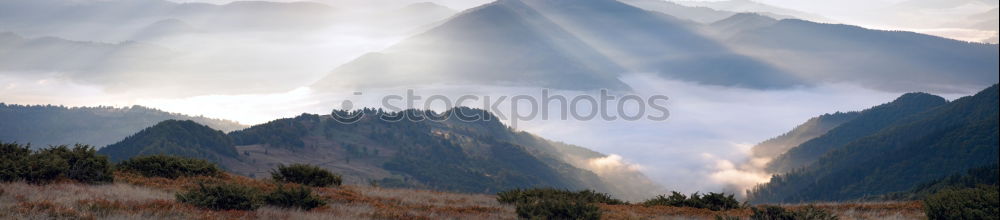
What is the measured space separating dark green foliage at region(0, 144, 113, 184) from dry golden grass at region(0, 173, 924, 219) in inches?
33.4

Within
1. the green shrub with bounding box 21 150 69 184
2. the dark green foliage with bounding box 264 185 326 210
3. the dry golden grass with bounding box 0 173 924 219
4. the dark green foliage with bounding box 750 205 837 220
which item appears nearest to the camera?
the dry golden grass with bounding box 0 173 924 219

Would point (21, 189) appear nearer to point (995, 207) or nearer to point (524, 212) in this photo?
point (524, 212)

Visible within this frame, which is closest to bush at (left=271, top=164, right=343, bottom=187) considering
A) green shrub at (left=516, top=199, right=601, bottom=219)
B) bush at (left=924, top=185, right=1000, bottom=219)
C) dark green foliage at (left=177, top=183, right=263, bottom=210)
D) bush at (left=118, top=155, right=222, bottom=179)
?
bush at (left=118, top=155, right=222, bottom=179)

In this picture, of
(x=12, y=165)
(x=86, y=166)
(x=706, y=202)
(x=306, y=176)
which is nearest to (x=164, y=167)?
(x=86, y=166)

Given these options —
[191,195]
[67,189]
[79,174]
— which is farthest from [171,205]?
[79,174]

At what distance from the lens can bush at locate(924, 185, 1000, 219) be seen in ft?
67.7

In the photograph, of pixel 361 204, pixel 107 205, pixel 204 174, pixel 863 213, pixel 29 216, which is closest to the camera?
pixel 29 216

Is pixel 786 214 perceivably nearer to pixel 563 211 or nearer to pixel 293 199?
pixel 563 211

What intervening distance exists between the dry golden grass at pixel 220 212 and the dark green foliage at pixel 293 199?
33 cm

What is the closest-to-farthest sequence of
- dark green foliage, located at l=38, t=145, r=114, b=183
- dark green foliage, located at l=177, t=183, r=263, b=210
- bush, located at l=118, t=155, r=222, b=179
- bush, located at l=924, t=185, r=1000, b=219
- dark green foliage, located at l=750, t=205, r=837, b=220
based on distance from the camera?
1. dark green foliage, located at l=177, t=183, r=263, b=210
2. dark green foliage, located at l=750, t=205, r=837, b=220
3. bush, located at l=924, t=185, r=1000, b=219
4. dark green foliage, located at l=38, t=145, r=114, b=183
5. bush, located at l=118, t=155, r=222, b=179

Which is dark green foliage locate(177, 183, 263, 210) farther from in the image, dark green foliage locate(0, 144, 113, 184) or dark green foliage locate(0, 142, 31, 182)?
dark green foliage locate(0, 144, 113, 184)

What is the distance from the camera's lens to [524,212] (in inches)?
828

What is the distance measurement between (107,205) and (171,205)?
1499 millimetres

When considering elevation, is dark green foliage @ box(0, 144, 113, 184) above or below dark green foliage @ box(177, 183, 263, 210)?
above
